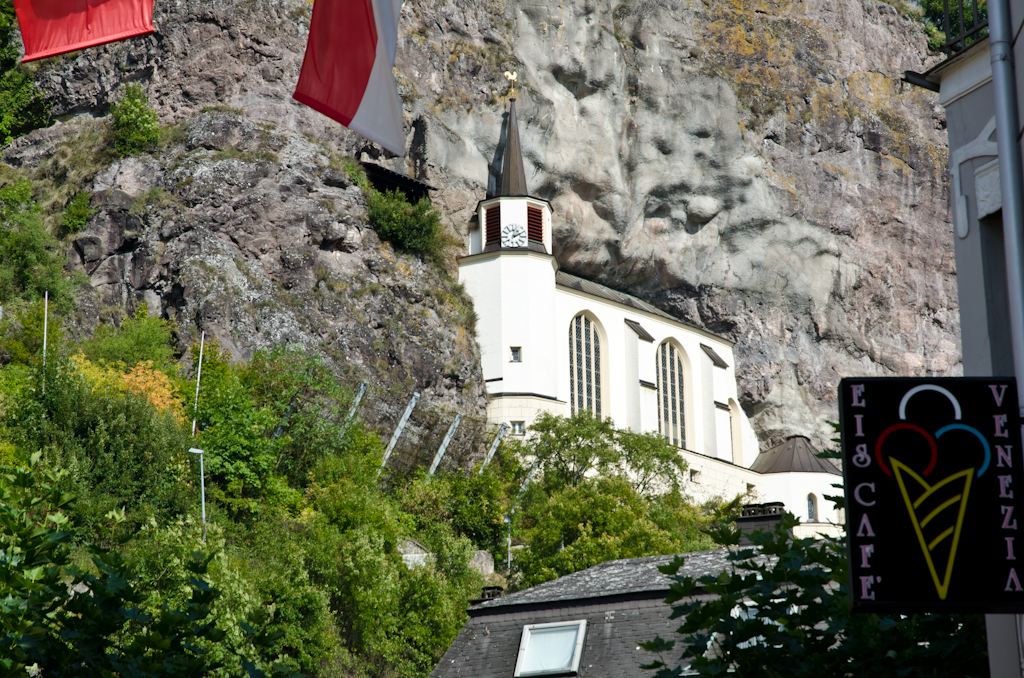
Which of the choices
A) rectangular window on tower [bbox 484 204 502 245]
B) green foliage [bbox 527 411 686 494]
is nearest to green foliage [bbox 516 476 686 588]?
green foliage [bbox 527 411 686 494]

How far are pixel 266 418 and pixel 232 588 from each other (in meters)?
12.1

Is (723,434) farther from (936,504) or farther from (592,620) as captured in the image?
(936,504)

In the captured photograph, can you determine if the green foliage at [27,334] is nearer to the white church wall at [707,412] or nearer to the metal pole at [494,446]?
the metal pole at [494,446]

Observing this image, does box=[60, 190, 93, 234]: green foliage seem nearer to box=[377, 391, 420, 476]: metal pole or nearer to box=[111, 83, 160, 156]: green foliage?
box=[111, 83, 160, 156]: green foliage

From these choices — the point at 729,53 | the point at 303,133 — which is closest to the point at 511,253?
the point at 303,133

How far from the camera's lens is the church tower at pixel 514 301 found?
50859 millimetres

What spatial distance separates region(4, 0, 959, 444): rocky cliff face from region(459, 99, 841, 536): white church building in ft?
5.42

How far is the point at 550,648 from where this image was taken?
69.2 feet

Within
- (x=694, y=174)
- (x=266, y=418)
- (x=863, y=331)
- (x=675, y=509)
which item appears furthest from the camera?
(x=863, y=331)

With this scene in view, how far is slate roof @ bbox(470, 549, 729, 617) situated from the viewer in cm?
2131

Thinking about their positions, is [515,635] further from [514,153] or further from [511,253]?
[514,153]

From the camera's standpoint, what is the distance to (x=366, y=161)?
165 feet

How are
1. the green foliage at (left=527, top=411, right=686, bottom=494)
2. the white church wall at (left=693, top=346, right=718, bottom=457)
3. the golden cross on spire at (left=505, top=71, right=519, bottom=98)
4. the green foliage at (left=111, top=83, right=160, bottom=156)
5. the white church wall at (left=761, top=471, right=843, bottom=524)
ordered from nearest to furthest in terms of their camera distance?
the green foliage at (left=527, top=411, right=686, bottom=494) < the green foliage at (left=111, top=83, right=160, bottom=156) < the golden cross on spire at (left=505, top=71, right=519, bottom=98) < the white church wall at (left=693, top=346, right=718, bottom=457) < the white church wall at (left=761, top=471, right=843, bottom=524)

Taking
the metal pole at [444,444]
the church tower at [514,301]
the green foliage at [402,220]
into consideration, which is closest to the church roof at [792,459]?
the church tower at [514,301]
